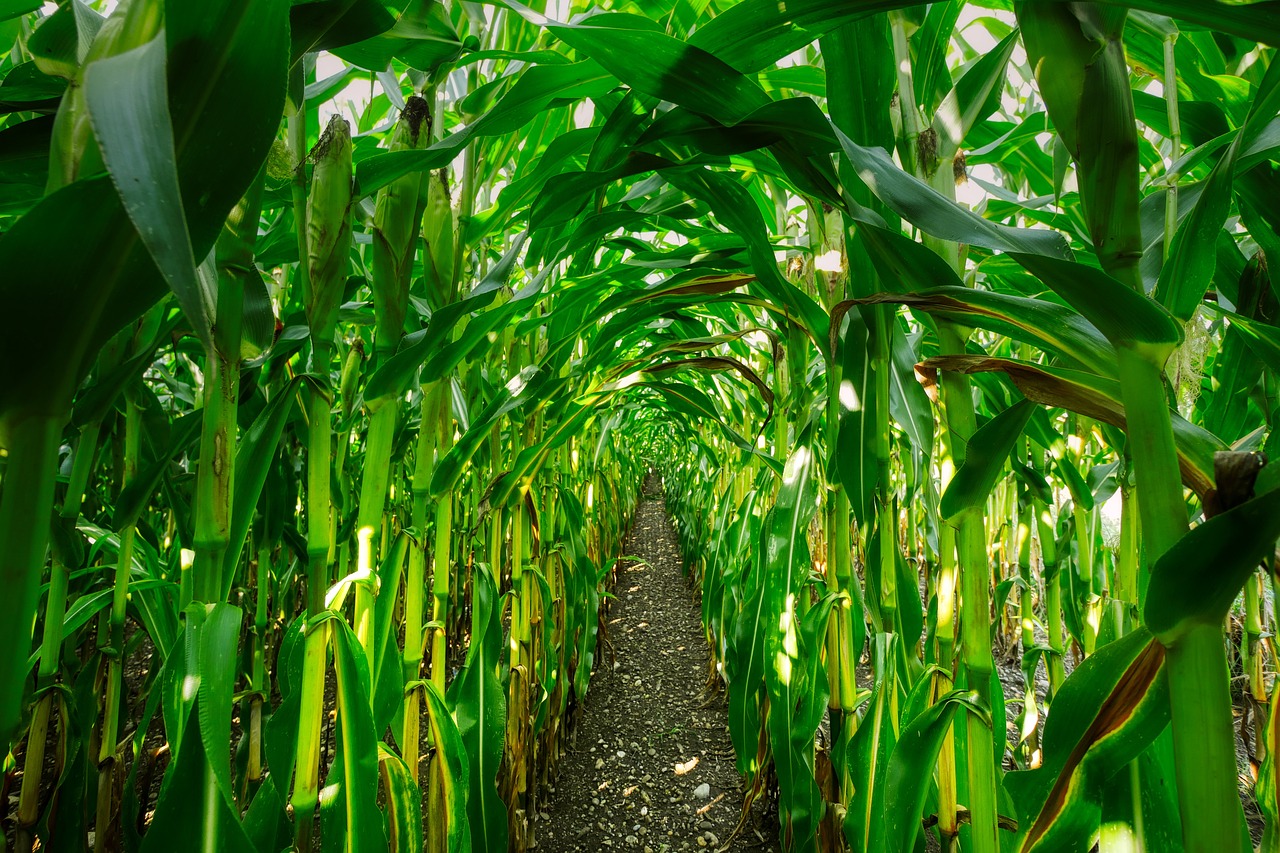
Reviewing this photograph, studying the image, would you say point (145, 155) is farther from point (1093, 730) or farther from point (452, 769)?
point (452, 769)

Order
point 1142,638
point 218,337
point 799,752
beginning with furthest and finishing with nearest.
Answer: point 799,752 → point 218,337 → point 1142,638

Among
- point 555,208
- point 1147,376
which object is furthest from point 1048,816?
point 555,208

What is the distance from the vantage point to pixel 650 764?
1.84 metres

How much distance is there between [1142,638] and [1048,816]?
0.14 metres

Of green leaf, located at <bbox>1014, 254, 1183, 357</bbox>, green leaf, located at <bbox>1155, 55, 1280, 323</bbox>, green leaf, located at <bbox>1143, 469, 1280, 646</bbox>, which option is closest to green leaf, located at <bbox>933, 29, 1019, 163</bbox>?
green leaf, located at <bbox>1155, 55, 1280, 323</bbox>

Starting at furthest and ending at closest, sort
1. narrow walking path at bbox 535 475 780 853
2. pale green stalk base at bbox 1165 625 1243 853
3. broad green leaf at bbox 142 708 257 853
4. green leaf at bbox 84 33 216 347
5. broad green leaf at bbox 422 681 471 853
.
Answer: narrow walking path at bbox 535 475 780 853 < broad green leaf at bbox 422 681 471 853 < broad green leaf at bbox 142 708 257 853 < pale green stalk base at bbox 1165 625 1243 853 < green leaf at bbox 84 33 216 347

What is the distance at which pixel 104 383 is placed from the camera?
0.63 meters

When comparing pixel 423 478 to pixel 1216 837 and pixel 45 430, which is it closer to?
pixel 45 430

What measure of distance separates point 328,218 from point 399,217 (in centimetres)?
9

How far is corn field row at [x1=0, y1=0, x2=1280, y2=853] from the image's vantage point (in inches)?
9.9

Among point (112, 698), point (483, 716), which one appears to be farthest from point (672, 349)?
point (112, 698)

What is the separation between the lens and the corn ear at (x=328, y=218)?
20.1 inches

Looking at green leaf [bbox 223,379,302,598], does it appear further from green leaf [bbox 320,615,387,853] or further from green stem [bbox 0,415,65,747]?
green stem [bbox 0,415,65,747]

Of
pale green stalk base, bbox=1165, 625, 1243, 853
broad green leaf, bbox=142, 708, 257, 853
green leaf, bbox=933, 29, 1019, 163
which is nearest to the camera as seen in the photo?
pale green stalk base, bbox=1165, 625, 1243, 853
